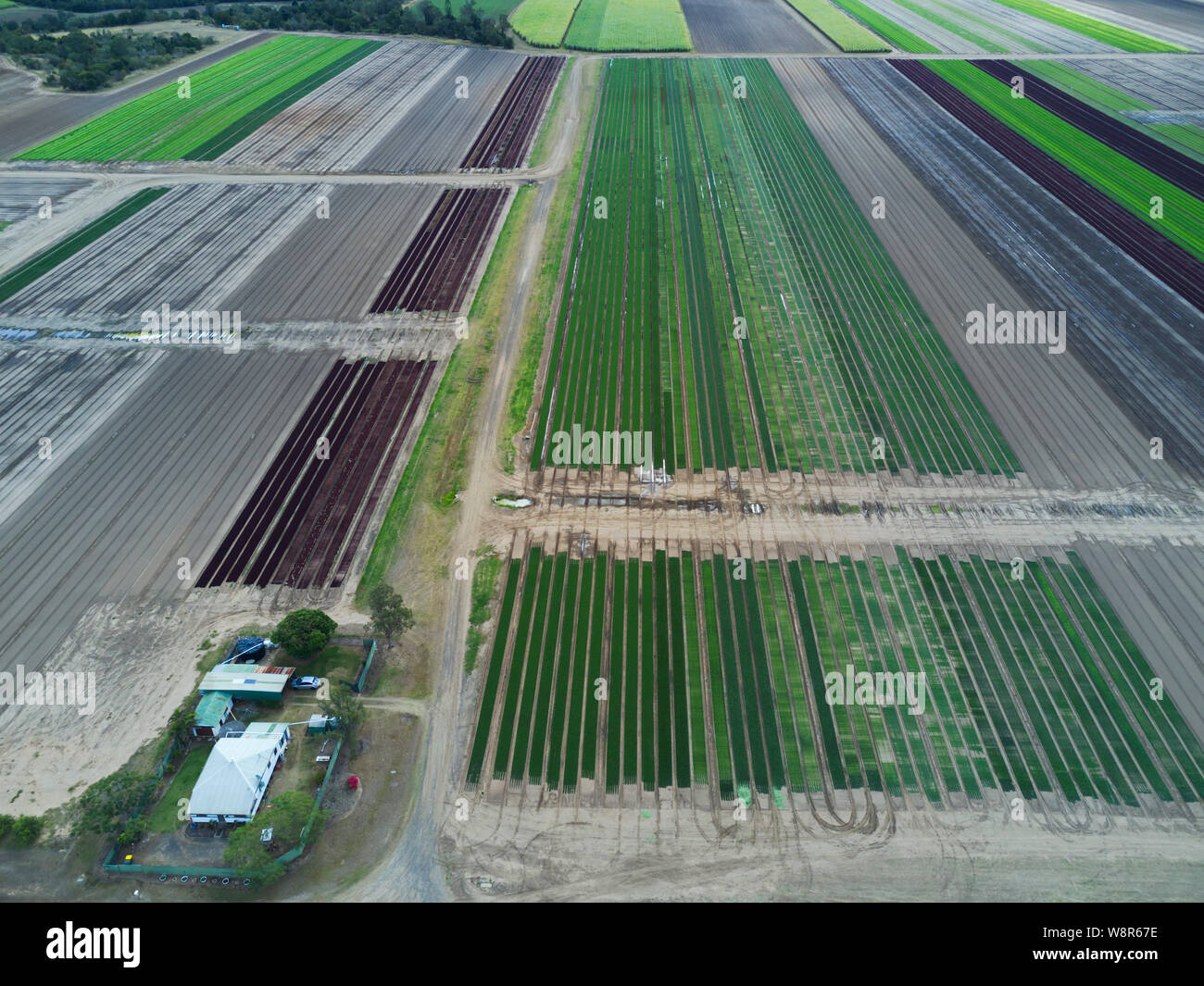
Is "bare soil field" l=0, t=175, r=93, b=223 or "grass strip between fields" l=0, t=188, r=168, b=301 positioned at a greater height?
"bare soil field" l=0, t=175, r=93, b=223

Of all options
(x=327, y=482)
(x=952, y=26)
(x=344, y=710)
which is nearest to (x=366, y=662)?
(x=344, y=710)

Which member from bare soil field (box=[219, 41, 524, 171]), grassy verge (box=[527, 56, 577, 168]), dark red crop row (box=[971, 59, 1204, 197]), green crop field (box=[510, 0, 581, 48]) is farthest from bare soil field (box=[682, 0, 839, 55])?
bare soil field (box=[219, 41, 524, 171])

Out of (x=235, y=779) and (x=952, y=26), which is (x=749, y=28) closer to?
(x=952, y=26)

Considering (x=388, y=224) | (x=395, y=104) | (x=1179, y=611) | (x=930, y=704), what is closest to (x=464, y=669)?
(x=930, y=704)

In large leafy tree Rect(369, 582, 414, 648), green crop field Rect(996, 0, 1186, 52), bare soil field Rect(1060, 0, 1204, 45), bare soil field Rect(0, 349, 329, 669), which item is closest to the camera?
large leafy tree Rect(369, 582, 414, 648)

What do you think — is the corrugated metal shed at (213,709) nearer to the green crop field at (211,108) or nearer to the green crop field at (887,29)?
the green crop field at (211,108)

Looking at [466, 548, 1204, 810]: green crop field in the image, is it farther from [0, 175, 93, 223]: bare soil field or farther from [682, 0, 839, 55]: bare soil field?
[682, 0, 839, 55]: bare soil field

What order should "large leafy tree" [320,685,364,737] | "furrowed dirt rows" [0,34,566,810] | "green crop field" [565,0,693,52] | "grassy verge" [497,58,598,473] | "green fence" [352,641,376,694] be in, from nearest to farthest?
"large leafy tree" [320,685,364,737], "green fence" [352,641,376,694], "furrowed dirt rows" [0,34,566,810], "grassy verge" [497,58,598,473], "green crop field" [565,0,693,52]
